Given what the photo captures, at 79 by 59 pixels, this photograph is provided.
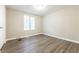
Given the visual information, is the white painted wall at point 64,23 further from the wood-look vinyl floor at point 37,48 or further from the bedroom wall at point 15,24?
the bedroom wall at point 15,24

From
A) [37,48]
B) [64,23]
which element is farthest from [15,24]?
[64,23]

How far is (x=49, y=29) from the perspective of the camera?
16.3 feet

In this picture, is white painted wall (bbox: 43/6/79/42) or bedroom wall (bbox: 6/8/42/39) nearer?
white painted wall (bbox: 43/6/79/42)

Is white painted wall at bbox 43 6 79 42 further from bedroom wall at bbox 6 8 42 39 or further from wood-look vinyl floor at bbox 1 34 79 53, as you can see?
bedroom wall at bbox 6 8 42 39

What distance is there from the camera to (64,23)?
3969 millimetres

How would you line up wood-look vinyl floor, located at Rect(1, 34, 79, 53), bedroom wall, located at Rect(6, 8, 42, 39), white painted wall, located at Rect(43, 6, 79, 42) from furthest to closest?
bedroom wall, located at Rect(6, 8, 42, 39)
white painted wall, located at Rect(43, 6, 79, 42)
wood-look vinyl floor, located at Rect(1, 34, 79, 53)

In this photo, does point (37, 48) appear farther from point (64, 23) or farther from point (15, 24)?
point (64, 23)

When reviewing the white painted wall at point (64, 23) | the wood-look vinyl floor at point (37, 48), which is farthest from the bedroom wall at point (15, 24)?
the white painted wall at point (64, 23)

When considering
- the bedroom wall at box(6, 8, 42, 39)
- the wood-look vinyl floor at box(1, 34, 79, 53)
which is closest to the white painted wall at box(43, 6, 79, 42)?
the wood-look vinyl floor at box(1, 34, 79, 53)

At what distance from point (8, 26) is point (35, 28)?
70.5 inches

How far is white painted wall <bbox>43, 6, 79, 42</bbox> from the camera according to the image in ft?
11.2
